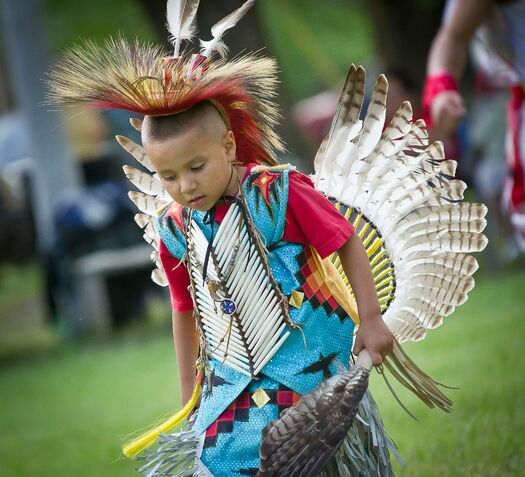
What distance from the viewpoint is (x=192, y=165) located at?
109 inches

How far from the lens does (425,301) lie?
320 cm

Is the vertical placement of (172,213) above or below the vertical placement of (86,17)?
below

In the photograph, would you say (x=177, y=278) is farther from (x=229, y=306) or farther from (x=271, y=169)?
(x=271, y=169)

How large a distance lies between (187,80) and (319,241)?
0.57 m

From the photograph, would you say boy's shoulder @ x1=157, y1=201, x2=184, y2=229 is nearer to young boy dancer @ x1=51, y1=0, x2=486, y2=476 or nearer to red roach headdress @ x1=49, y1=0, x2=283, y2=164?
young boy dancer @ x1=51, y1=0, x2=486, y2=476

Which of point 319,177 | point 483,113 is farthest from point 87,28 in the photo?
point 319,177

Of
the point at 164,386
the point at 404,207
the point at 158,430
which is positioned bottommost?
the point at 164,386

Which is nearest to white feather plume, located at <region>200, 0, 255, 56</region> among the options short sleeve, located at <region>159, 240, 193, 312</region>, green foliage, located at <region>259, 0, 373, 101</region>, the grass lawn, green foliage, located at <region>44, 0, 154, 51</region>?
short sleeve, located at <region>159, 240, 193, 312</region>

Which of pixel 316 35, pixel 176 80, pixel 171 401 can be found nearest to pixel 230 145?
pixel 176 80

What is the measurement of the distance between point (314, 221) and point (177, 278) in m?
0.51

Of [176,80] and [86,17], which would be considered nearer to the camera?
[176,80]

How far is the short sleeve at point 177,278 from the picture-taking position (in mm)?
3092

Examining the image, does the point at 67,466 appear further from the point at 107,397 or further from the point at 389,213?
the point at 389,213

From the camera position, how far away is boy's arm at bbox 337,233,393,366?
2842mm
